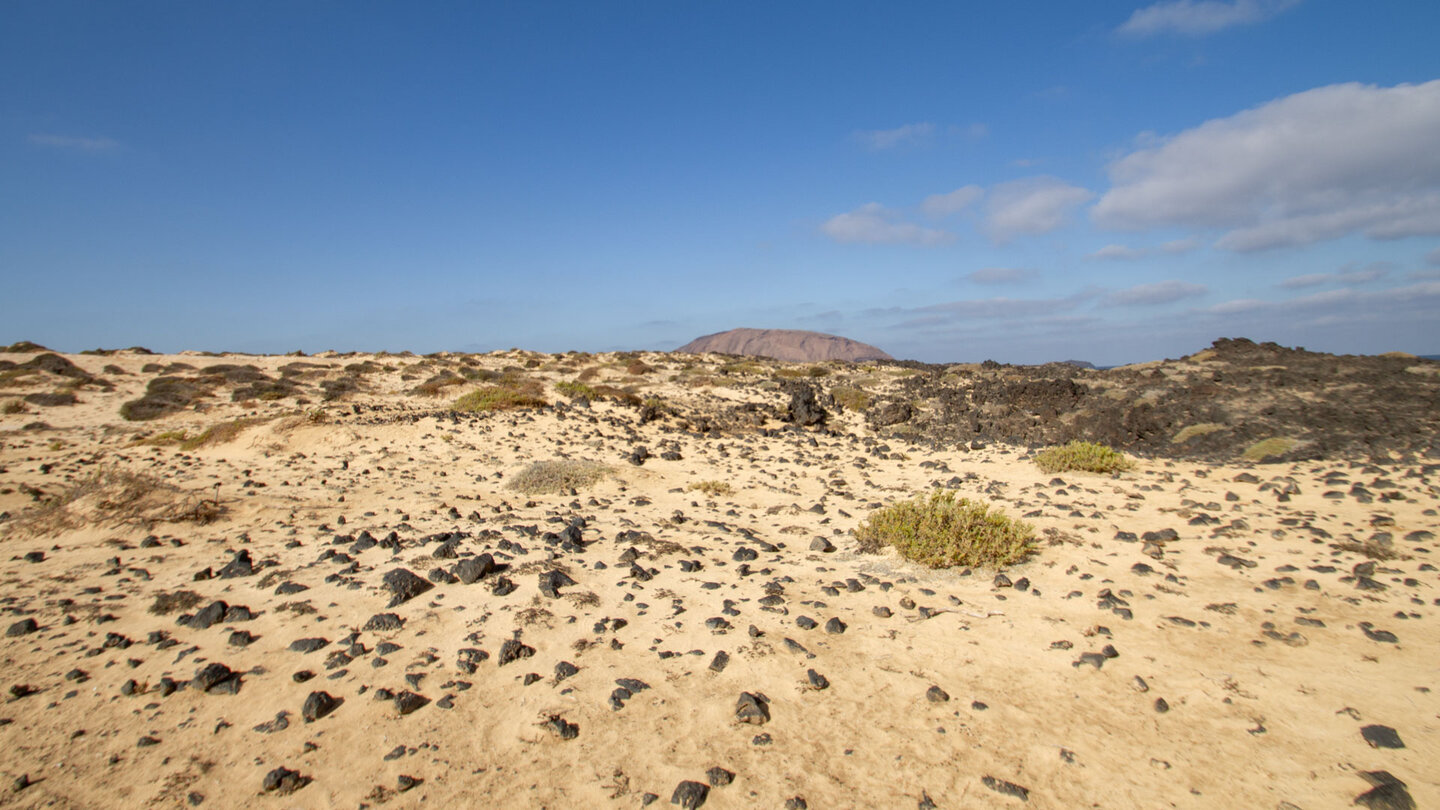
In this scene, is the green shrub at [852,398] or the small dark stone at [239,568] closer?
the small dark stone at [239,568]

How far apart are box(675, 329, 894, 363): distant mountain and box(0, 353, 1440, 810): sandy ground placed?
50.7 metres

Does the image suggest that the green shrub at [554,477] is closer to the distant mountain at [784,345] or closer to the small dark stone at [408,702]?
the small dark stone at [408,702]

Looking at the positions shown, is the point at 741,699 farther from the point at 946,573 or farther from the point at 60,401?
the point at 60,401

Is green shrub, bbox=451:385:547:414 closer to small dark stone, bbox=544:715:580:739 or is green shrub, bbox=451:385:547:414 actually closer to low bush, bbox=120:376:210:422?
low bush, bbox=120:376:210:422

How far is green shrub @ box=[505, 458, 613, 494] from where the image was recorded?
1134 centimetres


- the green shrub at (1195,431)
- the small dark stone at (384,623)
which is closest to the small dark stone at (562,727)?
the small dark stone at (384,623)

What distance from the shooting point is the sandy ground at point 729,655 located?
385cm

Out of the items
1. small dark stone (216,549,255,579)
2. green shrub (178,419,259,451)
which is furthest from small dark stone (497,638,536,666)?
green shrub (178,419,259,451)

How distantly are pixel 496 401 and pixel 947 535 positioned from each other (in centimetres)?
1473

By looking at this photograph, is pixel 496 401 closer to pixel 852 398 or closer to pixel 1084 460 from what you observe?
pixel 852 398

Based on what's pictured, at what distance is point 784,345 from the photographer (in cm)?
6744

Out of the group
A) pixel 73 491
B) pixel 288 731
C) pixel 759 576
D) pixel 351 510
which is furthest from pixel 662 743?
pixel 73 491

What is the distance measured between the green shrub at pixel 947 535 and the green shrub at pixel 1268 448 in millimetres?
8202

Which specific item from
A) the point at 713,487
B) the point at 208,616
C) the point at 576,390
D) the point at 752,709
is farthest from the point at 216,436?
the point at 752,709
